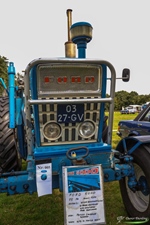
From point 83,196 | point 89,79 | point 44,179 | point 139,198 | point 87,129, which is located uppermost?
point 89,79

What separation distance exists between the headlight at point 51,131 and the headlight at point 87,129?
0.24 m

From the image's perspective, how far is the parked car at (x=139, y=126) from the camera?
3.98m

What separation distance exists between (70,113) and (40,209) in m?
1.60

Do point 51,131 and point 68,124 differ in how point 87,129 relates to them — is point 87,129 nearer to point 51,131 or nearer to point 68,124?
point 68,124

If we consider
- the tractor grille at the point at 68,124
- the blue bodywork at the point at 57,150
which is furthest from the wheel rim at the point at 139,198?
the tractor grille at the point at 68,124

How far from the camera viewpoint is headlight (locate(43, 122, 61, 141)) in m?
2.13

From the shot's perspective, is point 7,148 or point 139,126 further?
point 139,126

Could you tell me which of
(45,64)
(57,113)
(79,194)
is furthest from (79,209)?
(45,64)

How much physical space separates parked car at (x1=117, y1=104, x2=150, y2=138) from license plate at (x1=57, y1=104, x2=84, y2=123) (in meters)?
2.09

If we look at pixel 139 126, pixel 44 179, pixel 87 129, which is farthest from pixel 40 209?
pixel 139 126

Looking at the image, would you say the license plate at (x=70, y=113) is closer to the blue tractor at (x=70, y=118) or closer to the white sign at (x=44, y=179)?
the blue tractor at (x=70, y=118)

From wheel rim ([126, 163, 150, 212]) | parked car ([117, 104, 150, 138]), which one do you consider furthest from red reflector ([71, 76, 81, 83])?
parked car ([117, 104, 150, 138])

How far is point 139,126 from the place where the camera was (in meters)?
4.17

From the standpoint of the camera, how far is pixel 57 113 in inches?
82.4
